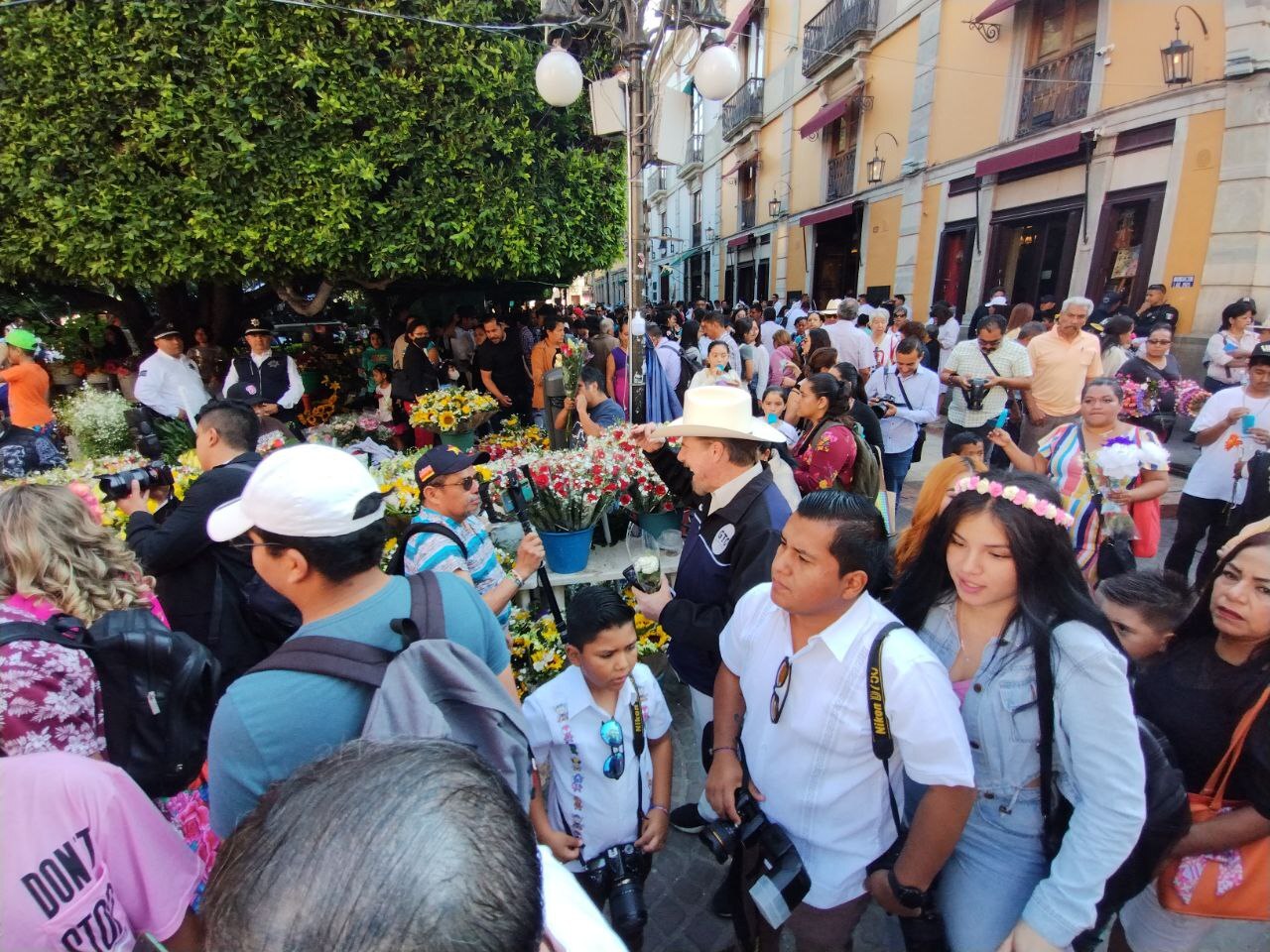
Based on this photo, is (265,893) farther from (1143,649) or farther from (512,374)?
(512,374)

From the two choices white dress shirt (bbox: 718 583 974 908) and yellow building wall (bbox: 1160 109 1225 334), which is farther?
yellow building wall (bbox: 1160 109 1225 334)

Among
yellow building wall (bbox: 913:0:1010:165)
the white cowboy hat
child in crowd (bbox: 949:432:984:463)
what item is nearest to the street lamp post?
child in crowd (bbox: 949:432:984:463)

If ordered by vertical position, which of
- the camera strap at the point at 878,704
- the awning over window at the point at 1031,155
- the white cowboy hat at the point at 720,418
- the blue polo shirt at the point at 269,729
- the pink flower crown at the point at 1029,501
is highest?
the awning over window at the point at 1031,155

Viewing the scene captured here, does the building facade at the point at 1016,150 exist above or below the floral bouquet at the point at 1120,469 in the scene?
above

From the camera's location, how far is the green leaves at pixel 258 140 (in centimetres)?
541

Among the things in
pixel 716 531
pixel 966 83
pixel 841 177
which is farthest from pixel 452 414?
pixel 841 177

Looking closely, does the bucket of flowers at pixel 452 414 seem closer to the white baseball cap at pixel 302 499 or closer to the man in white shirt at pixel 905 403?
the man in white shirt at pixel 905 403

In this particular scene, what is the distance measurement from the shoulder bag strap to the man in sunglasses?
92.0 inches

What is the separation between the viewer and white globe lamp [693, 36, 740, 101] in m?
4.52

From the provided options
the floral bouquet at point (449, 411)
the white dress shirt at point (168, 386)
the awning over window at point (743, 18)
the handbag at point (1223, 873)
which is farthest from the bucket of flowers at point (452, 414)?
the awning over window at point (743, 18)

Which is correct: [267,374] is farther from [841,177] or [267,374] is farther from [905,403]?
[841,177]

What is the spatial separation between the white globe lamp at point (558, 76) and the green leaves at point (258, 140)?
1642mm

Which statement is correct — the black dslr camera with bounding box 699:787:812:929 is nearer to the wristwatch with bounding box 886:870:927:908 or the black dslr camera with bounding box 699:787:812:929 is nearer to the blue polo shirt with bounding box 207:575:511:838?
the wristwatch with bounding box 886:870:927:908

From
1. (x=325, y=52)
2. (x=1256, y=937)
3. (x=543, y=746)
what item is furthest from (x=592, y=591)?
(x=325, y=52)
